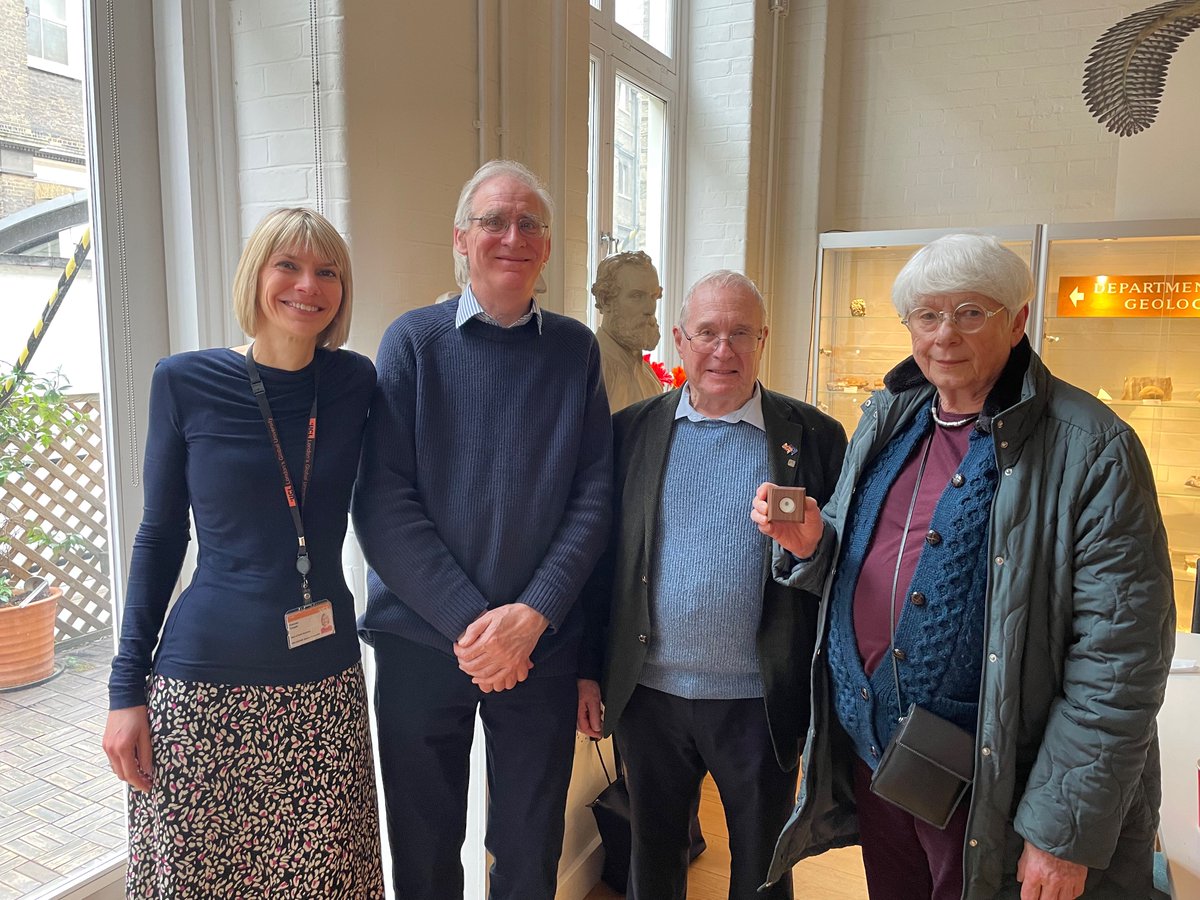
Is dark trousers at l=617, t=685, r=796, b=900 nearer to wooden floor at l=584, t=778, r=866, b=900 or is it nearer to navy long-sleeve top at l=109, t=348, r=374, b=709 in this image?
navy long-sleeve top at l=109, t=348, r=374, b=709

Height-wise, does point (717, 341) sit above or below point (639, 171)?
below

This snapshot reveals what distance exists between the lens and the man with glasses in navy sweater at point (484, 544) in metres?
1.62

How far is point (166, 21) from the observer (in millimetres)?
1973

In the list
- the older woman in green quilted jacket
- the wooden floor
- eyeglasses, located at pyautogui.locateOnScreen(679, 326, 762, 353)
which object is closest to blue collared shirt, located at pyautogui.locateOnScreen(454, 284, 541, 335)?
eyeglasses, located at pyautogui.locateOnScreen(679, 326, 762, 353)

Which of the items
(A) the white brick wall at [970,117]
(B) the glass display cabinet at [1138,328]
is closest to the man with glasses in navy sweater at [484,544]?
(B) the glass display cabinet at [1138,328]

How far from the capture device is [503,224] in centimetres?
168

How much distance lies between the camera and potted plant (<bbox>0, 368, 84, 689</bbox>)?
68.4 inches

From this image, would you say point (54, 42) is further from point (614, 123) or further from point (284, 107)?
point (614, 123)

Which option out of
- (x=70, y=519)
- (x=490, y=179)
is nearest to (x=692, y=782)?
(x=490, y=179)

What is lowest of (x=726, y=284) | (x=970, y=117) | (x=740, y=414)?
(x=740, y=414)

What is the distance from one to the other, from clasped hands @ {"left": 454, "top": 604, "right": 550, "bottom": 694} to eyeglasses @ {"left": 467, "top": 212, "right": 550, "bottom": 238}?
721 mm

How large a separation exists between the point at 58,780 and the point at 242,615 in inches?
31.3

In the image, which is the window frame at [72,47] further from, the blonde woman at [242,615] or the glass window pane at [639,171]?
the glass window pane at [639,171]

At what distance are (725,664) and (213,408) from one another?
109 cm
